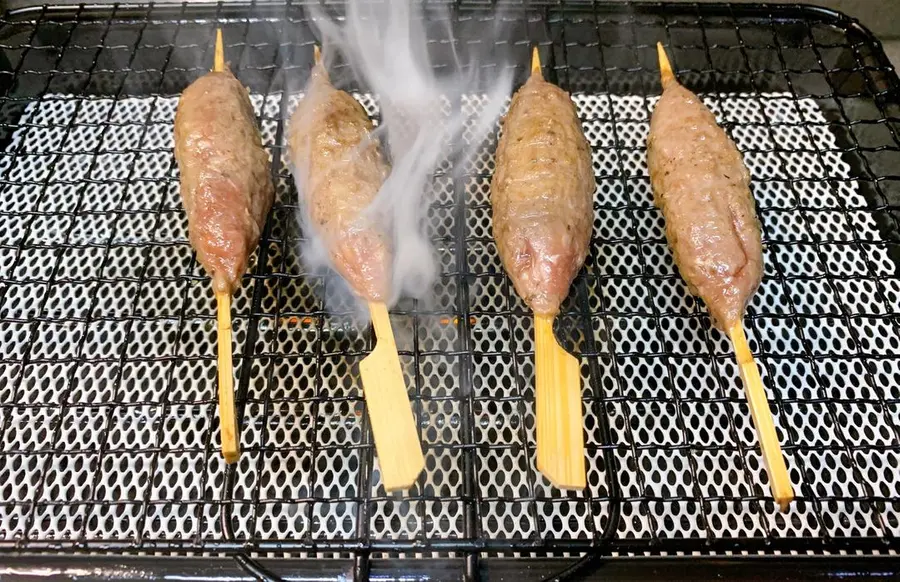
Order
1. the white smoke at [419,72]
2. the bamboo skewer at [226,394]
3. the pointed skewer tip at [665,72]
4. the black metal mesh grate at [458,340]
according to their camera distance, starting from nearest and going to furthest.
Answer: the bamboo skewer at [226,394], the black metal mesh grate at [458,340], the pointed skewer tip at [665,72], the white smoke at [419,72]

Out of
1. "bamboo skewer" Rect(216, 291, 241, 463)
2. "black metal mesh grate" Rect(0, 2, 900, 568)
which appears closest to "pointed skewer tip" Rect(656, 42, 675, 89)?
"black metal mesh grate" Rect(0, 2, 900, 568)

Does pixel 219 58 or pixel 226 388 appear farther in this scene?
pixel 219 58

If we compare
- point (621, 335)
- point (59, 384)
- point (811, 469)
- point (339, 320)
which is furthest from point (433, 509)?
point (59, 384)

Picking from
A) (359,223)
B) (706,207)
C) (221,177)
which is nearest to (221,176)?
(221,177)

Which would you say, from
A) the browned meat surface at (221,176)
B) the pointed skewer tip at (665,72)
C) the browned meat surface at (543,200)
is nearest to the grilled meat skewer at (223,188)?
the browned meat surface at (221,176)

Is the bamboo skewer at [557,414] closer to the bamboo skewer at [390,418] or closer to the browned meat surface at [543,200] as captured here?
the browned meat surface at [543,200]

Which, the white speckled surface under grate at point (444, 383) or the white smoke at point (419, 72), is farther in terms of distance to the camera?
the white smoke at point (419, 72)

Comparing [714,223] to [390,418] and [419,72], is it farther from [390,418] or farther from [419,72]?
[419,72]
